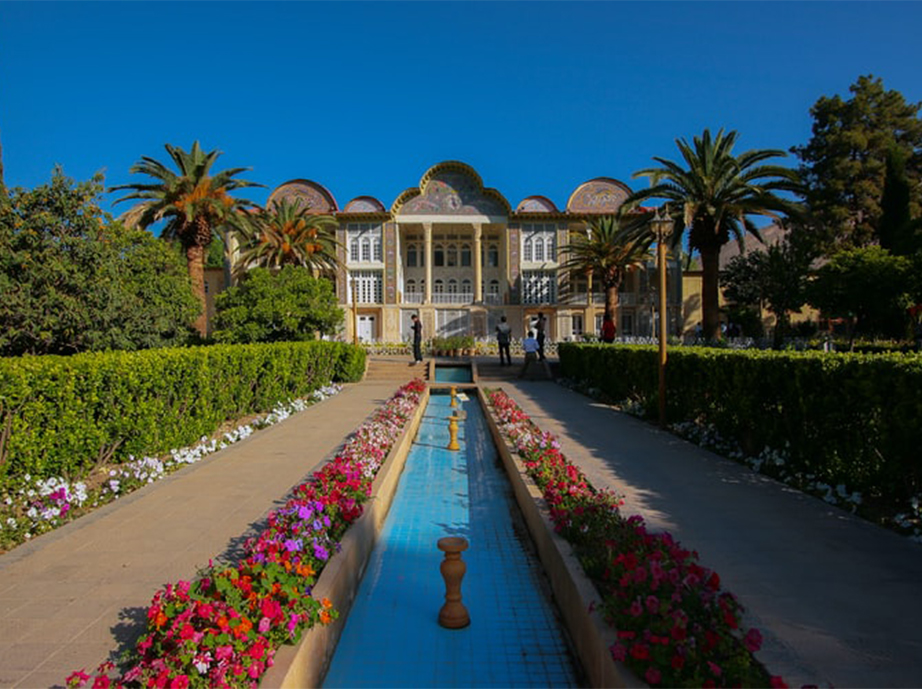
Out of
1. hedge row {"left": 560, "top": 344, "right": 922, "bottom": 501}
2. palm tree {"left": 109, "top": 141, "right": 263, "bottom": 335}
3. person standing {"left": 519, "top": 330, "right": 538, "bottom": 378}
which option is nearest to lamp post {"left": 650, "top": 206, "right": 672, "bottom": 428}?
hedge row {"left": 560, "top": 344, "right": 922, "bottom": 501}

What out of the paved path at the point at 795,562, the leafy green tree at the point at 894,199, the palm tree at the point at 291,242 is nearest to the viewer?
the paved path at the point at 795,562

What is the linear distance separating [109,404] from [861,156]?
41.5 m

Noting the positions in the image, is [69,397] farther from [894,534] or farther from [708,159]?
[708,159]

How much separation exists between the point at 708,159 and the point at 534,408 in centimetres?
1034

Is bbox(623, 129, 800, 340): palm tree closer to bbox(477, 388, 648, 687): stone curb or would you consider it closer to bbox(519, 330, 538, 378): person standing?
bbox(519, 330, 538, 378): person standing

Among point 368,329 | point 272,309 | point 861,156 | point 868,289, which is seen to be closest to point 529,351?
point 272,309

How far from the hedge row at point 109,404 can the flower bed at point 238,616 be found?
9.22 ft

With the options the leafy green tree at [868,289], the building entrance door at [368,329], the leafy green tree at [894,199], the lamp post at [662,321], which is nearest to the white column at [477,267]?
the building entrance door at [368,329]

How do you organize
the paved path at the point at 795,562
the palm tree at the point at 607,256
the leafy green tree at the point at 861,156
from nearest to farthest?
the paved path at the point at 795,562
the palm tree at the point at 607,256
the leafy green tree at the point at 861,156

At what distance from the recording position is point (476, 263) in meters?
36.1

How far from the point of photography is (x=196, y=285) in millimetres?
19062

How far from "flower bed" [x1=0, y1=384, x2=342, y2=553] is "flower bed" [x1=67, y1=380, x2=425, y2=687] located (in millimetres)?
2240

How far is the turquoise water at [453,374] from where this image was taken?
21.3 meters

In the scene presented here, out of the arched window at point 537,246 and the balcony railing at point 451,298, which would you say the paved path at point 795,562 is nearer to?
the balcony railing at point 451,298
